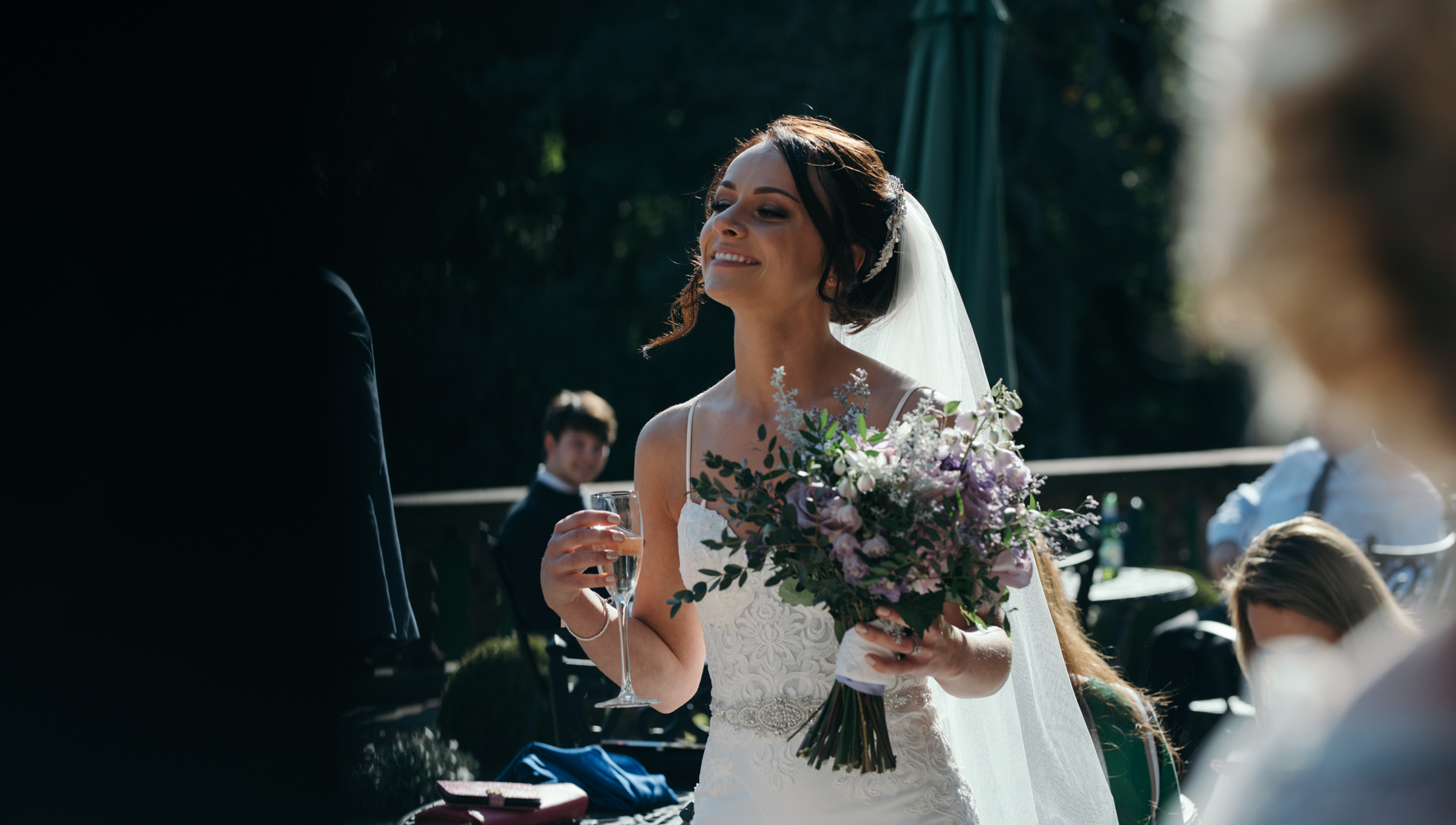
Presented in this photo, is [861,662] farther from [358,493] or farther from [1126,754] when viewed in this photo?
[1126,754]

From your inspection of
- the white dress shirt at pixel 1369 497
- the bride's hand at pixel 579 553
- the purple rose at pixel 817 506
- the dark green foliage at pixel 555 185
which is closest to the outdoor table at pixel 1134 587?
the white dress shirt at pixel 1369 497

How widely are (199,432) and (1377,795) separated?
150cm

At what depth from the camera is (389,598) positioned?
2334 millimetres

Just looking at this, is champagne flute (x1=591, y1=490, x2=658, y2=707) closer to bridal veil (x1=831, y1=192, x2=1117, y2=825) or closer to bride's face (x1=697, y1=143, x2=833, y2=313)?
bride's face (x1=697, y1=143, x2=833, y2=313)

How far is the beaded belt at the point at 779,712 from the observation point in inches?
89.8

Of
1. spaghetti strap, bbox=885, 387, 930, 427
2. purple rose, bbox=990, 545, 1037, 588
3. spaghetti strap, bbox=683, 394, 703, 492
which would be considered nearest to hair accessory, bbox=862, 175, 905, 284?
spaghetti strap, bbox=885, 387, 930, 427

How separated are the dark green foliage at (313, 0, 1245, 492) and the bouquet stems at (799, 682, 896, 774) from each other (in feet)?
36.9

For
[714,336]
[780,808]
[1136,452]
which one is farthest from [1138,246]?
[780,808]

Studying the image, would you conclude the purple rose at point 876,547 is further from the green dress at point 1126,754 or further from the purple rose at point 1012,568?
the green dress at point 1126,754

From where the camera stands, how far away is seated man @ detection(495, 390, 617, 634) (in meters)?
5.81

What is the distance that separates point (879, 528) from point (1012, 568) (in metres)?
0.27

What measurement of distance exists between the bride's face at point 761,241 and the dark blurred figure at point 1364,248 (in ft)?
5.68

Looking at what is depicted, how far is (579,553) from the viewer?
2.24 m

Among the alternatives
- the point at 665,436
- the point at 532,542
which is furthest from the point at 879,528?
the point at 532,542
